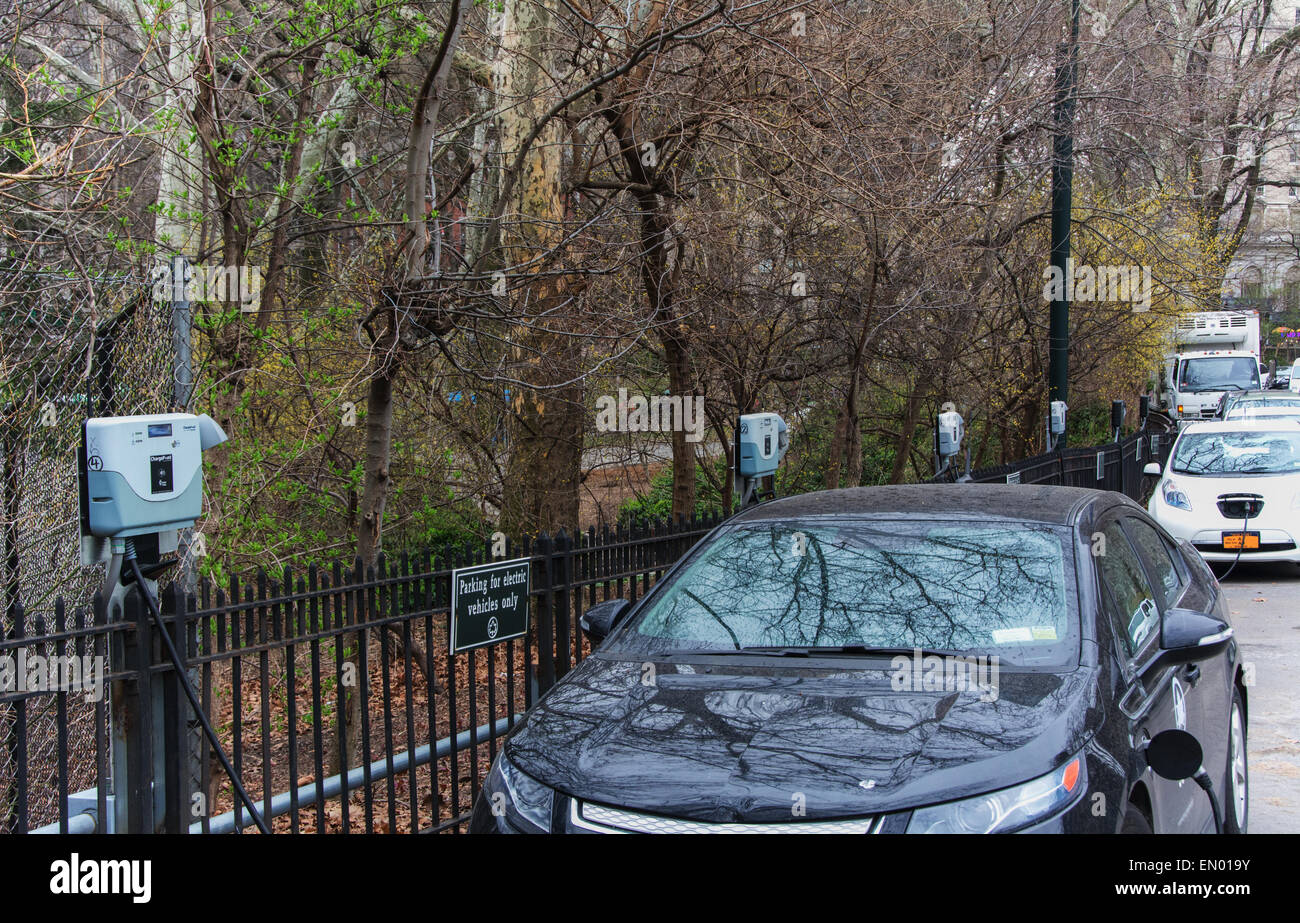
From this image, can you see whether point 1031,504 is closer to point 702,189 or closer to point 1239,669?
point 1239,669

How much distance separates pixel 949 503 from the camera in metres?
4.73

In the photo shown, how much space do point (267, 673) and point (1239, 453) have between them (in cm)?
1186

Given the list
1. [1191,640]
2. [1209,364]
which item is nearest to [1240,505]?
[1191,640]

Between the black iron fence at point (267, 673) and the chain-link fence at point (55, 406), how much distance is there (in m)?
0.14

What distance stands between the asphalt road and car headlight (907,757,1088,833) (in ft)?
9.45

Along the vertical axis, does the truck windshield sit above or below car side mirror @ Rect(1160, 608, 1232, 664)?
above

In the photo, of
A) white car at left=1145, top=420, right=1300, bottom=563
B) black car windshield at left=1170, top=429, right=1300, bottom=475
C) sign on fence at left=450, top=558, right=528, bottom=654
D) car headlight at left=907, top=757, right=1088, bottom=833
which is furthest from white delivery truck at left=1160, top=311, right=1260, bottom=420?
car headlight at left=907, top=757, right=1088, bottom=833

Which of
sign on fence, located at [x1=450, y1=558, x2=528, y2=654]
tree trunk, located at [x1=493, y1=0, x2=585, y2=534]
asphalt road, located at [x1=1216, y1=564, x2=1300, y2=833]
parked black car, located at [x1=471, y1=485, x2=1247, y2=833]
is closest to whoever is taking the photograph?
parked black car, located at [x1=471, y1=485, x2=1247, y2=833]

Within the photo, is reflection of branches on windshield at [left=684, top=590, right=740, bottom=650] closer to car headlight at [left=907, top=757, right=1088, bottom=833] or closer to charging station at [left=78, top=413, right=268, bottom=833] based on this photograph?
car headlight at [left=907, top=757, right=1088, bottom=833]

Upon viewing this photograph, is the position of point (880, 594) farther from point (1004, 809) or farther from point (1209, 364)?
point (1209, 364)

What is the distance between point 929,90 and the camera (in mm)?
11164

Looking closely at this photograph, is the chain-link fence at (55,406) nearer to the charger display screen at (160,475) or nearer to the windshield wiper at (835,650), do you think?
the charger display screen at (160,475)

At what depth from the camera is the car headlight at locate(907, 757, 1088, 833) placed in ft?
9.94

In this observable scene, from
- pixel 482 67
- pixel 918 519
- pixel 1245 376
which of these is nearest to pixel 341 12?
pixel 482 67
